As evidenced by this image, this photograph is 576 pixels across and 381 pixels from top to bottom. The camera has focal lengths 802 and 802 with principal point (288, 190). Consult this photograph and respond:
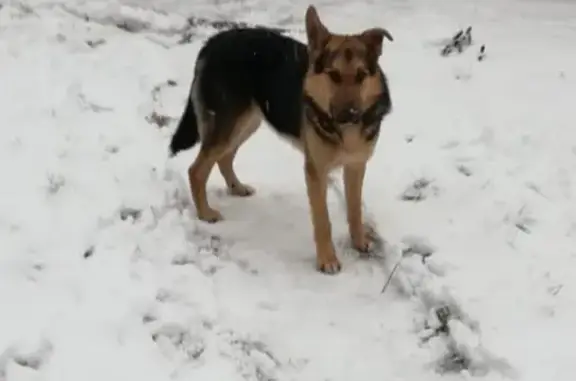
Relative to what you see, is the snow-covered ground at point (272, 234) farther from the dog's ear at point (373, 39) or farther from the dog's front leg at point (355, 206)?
the dog's ear at point (373, 39)

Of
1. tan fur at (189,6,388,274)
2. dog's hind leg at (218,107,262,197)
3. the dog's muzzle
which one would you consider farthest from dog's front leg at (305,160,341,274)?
dog's hind leg at (218,107,262,197)

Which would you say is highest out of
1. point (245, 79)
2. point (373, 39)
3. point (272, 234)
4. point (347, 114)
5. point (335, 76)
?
point (373, 39)

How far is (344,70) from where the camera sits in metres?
3.81

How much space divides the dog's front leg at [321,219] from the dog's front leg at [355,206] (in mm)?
194

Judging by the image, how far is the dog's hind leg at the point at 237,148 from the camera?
4684 millimetres

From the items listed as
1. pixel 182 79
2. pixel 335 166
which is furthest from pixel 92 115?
pixel 335 166

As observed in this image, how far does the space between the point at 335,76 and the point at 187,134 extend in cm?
132

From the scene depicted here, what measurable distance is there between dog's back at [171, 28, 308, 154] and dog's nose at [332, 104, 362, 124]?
0.52m

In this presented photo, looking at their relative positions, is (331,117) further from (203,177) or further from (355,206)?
(203,177)

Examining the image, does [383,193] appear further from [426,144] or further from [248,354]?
[248,354]

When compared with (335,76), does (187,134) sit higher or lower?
lower

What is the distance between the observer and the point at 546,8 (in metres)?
8.79

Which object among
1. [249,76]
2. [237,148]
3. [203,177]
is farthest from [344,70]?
[237,148]

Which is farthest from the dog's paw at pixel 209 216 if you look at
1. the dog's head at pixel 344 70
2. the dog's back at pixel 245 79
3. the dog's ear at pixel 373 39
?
the dog's ear at pixel 373 39
